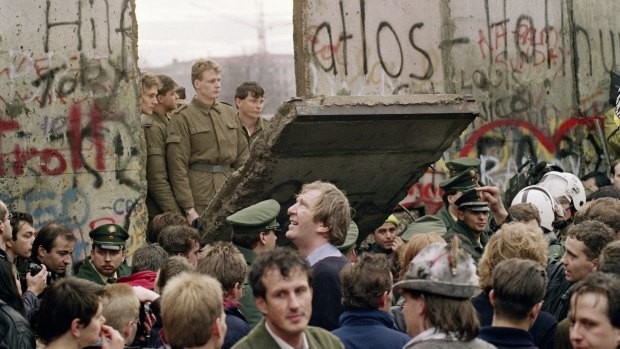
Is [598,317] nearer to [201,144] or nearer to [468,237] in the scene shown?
[468,237]

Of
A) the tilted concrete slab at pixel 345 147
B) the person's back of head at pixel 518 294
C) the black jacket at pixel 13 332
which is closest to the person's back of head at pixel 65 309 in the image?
the black jacket at pixel 13 332

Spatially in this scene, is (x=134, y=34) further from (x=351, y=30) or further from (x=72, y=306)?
(x=72, y=306)

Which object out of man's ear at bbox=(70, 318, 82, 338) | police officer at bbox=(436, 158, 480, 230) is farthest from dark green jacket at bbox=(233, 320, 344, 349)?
police officer at bbox=(436, 158, 480, 230)

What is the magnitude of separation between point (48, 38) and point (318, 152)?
346 cm

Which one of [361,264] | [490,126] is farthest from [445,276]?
[490,126]

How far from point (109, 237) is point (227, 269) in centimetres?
328

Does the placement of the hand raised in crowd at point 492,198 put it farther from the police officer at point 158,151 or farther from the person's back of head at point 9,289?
the person's back of head at point 9,289

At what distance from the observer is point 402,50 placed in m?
15.1

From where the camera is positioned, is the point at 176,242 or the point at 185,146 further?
the point at 185,146

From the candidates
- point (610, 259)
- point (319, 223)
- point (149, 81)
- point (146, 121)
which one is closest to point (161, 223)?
point (146, 121)

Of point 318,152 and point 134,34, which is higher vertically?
point 134,34

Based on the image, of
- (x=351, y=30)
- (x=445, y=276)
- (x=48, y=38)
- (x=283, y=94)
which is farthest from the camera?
(x=283, y=94)

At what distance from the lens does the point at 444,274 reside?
6.00 m

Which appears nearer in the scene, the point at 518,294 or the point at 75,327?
the point at 518,294
